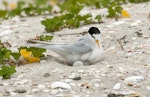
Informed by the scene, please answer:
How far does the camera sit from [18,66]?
17.4 ft

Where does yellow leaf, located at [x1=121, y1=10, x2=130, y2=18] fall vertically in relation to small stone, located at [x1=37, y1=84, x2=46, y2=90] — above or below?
above

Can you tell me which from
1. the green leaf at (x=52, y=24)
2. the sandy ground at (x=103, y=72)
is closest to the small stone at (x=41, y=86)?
the sandy ground at (x=103, y=72)

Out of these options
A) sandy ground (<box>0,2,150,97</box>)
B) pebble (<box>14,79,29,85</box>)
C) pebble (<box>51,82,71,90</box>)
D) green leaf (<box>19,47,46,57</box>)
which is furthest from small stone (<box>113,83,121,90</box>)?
green leaf (<box>19,47,46,57</box>)

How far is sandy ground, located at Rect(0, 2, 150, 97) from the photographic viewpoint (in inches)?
175

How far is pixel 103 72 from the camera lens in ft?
15.9

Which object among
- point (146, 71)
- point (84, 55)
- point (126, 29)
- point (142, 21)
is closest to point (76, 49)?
point (84, 55)

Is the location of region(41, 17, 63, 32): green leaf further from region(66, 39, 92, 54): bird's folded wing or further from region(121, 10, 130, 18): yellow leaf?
region(66, 39, 92, 54): bird's folded wing

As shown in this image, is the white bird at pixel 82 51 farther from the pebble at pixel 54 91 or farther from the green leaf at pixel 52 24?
the green leaf at pixel 52 24

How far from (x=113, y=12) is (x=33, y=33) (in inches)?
49.8

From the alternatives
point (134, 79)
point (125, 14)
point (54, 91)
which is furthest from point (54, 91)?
point (125, 14)

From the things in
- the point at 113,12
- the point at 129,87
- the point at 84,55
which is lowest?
the point at 129,87

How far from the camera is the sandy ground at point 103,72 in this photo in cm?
445

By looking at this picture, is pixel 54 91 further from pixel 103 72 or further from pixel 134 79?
pixel 134 79

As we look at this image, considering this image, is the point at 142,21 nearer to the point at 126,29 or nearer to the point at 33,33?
the point at 126,29
